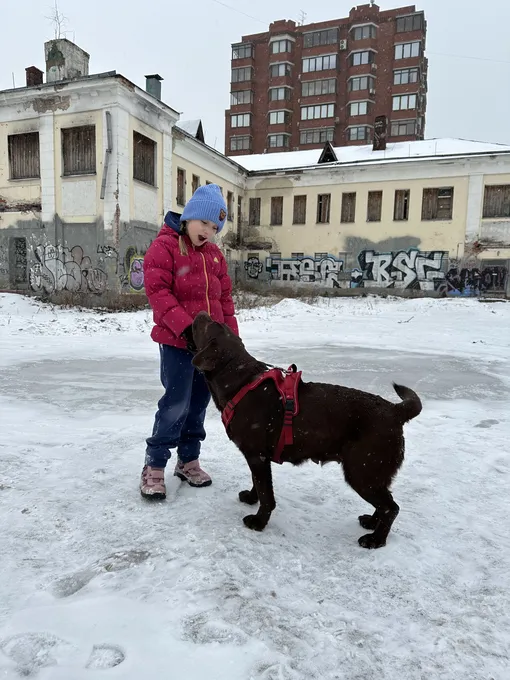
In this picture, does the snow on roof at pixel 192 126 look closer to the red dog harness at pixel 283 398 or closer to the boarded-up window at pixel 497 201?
the boarded-up window at pixel 497 201

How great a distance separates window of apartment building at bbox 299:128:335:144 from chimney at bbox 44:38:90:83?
32.8 m

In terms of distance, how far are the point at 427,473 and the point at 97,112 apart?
16.8m

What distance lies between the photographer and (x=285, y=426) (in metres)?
2.28

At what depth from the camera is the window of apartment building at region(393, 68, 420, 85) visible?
144 feet

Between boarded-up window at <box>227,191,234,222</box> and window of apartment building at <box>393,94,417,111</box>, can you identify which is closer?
boarded-up window at <box>227,191,234,222</box>

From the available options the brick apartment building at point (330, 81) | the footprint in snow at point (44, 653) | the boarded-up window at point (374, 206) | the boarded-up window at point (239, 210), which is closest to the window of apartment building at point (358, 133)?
the brick apartment building at point (330, 81)

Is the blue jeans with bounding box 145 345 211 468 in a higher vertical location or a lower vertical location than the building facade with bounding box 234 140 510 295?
lower

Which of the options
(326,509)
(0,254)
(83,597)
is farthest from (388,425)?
(0,254)

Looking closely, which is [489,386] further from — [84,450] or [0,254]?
[0,254]

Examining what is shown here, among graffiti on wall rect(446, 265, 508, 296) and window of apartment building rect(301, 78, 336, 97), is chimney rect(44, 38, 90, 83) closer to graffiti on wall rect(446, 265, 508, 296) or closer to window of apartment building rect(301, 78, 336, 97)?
graffiti on wall rect(446, 265, 508, 296)

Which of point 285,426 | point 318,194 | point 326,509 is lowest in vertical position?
point 326,509

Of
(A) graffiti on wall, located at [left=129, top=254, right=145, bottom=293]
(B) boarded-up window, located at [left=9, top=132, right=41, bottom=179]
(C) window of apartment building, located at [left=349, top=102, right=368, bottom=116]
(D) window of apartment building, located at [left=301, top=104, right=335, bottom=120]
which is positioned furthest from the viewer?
(D) window of apartment building, located at [left=301, top=104, right=335, bottom=120]

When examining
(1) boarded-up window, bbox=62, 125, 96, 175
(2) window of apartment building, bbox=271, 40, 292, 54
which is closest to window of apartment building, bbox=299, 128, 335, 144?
(2) window of apartment building, bbox=271, 40, 292, 54

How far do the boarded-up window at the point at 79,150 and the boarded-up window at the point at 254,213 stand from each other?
43.2ft
